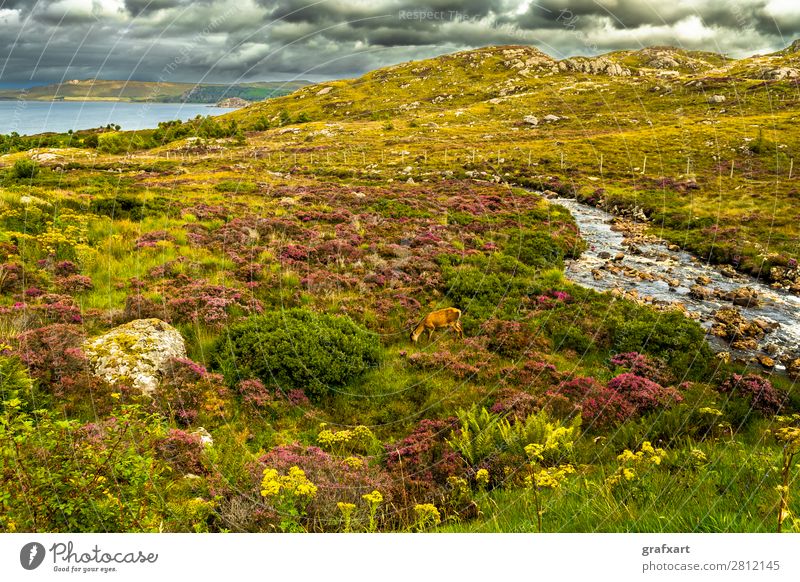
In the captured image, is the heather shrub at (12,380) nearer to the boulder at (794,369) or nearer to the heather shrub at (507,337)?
the heather shrub at (507,337)

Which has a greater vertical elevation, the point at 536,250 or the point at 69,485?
the point at 69,485

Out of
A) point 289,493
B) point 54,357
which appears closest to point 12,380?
point 54,357

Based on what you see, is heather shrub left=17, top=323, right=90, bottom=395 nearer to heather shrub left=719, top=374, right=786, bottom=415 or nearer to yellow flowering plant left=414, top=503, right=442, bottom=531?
yellow flowering plant left=414, top=503, right=442, bottom=531

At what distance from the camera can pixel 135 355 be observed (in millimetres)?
7508

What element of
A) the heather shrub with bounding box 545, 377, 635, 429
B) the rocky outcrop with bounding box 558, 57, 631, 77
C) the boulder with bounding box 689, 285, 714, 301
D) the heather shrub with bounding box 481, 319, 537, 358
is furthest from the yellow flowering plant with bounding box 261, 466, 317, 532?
the rocky outcrop with bounding box 558, 57, 631, 77

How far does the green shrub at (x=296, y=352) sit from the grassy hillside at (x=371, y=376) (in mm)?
57

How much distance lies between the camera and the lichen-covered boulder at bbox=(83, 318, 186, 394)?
7.23 meters

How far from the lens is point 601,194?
34188mm

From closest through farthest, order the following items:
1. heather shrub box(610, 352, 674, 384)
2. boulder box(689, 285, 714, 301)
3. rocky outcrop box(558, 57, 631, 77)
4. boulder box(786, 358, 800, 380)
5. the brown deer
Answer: heather shrub box(610, 352, 674, 384), boulder box(786, 358, 800, 380), the brown deer, boulder box(689, 285, 714, 301), rocky outcrop box(558, 57, 631, 77)

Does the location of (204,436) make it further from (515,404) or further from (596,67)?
(596,67)

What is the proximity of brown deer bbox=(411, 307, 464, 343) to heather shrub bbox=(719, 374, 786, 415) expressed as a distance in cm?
633
